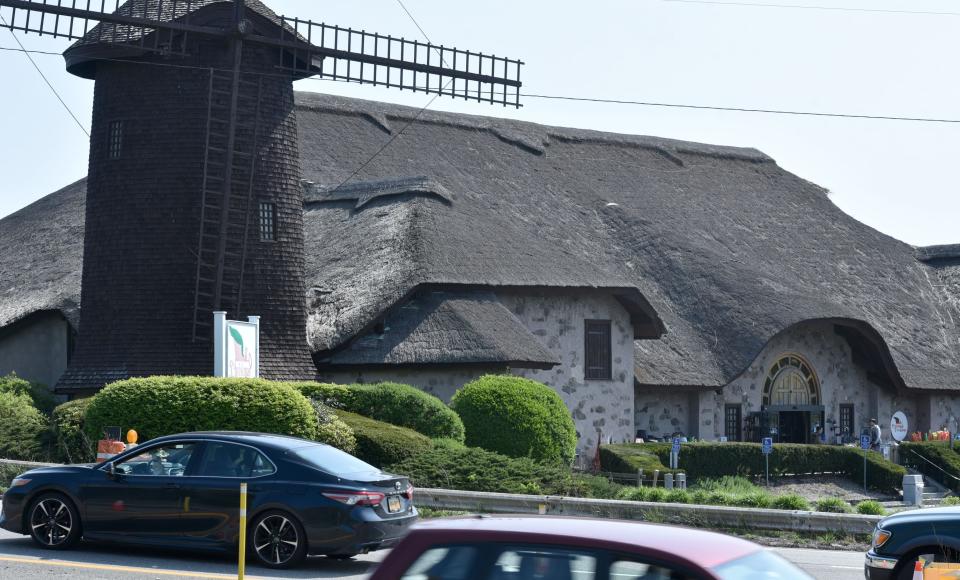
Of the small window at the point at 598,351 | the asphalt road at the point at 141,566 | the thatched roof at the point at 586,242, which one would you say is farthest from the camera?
the small window at the point at 598,351

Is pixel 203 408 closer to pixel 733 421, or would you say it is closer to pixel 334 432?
pixel 334 432

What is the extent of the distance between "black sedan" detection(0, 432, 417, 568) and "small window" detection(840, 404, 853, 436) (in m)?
34.3

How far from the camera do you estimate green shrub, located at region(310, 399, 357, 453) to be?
86.1 feet

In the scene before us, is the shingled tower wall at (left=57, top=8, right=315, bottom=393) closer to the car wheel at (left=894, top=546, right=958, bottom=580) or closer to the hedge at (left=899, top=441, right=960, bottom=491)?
the hedge at (left=899, top=441, right=960, bottom=491)

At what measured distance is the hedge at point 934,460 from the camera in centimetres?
4175

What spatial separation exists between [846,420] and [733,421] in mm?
5691

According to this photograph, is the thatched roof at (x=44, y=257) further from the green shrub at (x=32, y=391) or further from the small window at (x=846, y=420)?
the small window at (x=846, y=420)

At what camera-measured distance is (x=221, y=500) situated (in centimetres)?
1525

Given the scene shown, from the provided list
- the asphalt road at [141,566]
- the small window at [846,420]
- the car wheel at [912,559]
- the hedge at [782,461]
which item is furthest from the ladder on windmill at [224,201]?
the small window at [846,420]

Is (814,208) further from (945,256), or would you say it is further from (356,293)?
(356,293)

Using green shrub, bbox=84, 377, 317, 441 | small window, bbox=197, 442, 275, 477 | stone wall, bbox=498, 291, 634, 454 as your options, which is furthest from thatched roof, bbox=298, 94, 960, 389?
small window, bbox=197, 442, 275, 477

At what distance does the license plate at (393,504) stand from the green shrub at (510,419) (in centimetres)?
1451

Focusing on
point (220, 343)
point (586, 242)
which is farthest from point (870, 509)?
point (586, 242)

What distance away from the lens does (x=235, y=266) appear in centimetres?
3212
